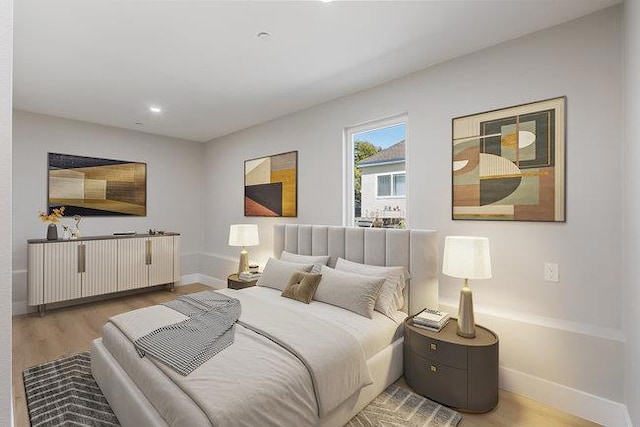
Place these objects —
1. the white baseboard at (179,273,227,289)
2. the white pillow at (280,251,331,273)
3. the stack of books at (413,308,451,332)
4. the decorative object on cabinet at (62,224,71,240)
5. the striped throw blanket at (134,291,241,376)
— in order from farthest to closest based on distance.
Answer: the white baseboard at (179,273,227,289)
the decorative object on cabinet at (62,224,71,240)
the white pillow at (280,251,331,273)
the stack of books at (413,308,451,332)
the striped throw blanket at (134,291,241,376)

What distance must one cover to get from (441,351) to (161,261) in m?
4.44

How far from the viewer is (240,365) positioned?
1.66 meters

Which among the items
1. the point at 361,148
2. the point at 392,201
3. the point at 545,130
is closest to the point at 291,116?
the point at 361,148

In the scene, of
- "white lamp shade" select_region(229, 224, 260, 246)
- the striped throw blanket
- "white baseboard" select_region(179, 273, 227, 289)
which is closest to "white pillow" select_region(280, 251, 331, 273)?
"white lamp shade" select_region(229, 224, 260, 246)

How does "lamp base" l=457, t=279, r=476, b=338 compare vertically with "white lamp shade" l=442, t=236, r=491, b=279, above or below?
below

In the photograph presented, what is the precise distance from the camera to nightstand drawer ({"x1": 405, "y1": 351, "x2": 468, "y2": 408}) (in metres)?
2.07

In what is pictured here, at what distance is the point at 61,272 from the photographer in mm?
4023

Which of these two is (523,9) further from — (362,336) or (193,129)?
(193,129)

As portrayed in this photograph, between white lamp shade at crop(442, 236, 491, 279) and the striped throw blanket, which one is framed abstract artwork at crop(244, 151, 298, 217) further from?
white lamp shade at crop(442, 236, 491, 279)

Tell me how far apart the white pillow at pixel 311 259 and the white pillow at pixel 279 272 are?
0.25 feet

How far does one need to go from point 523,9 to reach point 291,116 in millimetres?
2752

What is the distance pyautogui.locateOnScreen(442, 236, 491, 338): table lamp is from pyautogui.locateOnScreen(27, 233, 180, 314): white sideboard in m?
4.44

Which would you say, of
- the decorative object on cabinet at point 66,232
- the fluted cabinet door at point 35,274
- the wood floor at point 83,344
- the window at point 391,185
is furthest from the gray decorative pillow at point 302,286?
the decorative object on cabinet at point 66,232

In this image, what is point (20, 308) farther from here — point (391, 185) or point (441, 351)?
point (441, 351)
